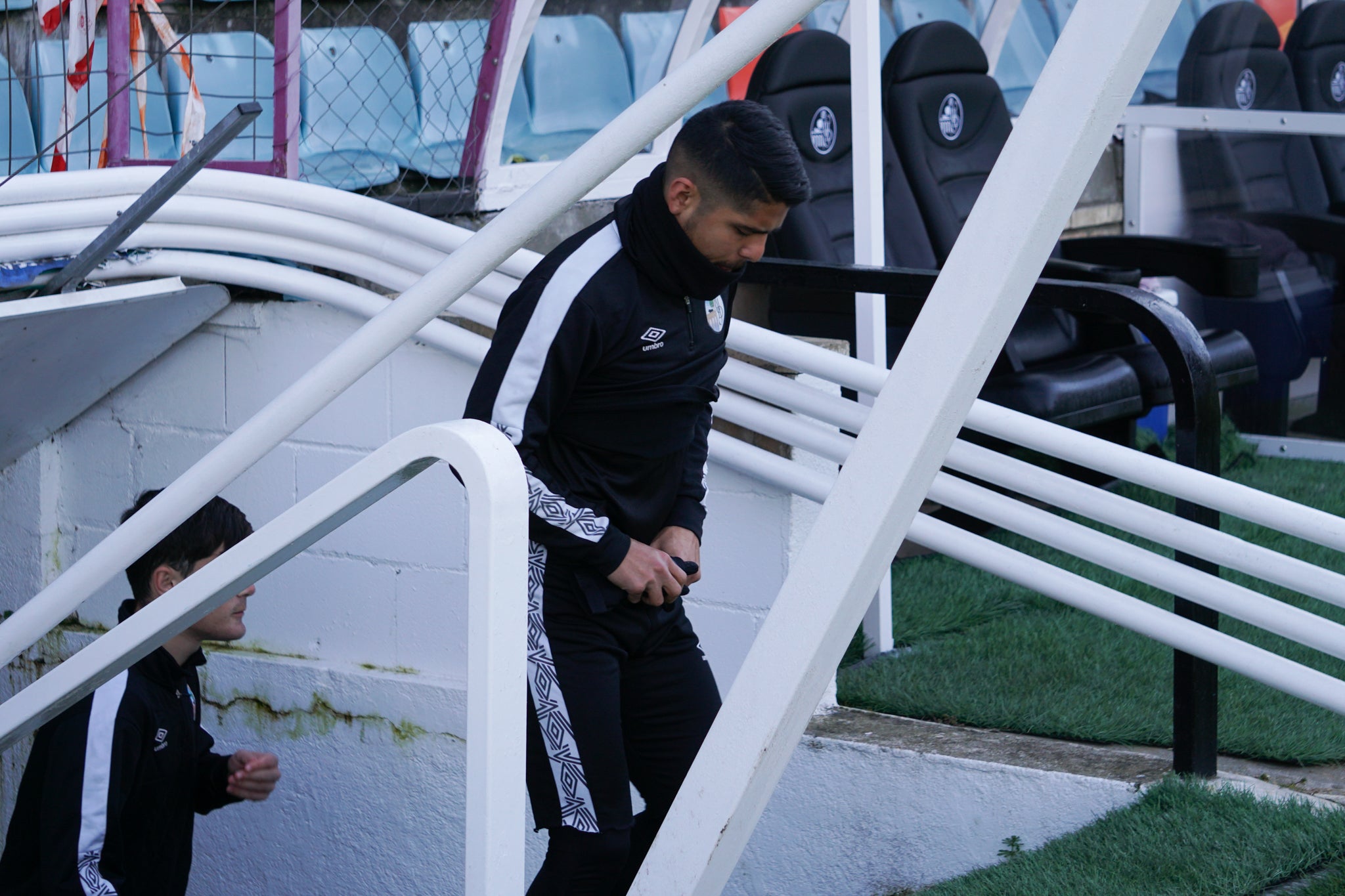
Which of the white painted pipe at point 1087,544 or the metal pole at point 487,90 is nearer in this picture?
the white painted pipe at point 1087,544

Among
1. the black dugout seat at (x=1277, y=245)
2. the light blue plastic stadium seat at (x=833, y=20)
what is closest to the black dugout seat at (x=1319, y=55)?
Answer: the black dugout seat at (x=1277, y=245)

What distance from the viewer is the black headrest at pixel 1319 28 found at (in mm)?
5398

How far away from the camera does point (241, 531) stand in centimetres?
249

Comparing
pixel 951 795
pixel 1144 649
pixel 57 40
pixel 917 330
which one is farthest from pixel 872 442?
→ pixel 57 40

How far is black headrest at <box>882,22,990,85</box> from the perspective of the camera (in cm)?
415

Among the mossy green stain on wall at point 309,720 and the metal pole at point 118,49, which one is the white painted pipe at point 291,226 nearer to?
the metal pole at point 118,49

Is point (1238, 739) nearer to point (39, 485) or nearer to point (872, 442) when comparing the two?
point (872, 442)

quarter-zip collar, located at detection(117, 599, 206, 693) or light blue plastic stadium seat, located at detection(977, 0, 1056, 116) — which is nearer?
quarter-zip collar, located at detection(117, 599, 206, 693)

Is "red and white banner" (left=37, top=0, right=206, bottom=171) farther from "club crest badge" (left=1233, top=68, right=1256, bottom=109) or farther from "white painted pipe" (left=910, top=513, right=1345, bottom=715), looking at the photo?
"club crest badge" (left=1233, top=68, right=1256, bottom=109)

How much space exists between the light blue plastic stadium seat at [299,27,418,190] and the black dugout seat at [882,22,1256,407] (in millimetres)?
1409

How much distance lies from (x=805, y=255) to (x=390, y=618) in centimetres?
133

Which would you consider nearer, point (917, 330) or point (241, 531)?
point (917, 330)

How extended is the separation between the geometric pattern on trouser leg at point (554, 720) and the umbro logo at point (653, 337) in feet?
0.93

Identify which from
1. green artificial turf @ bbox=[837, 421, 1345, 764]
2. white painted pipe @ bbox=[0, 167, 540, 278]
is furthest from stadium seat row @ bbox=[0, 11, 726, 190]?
green artificial turf @ bbox=[837, 421, 1345, 764]
